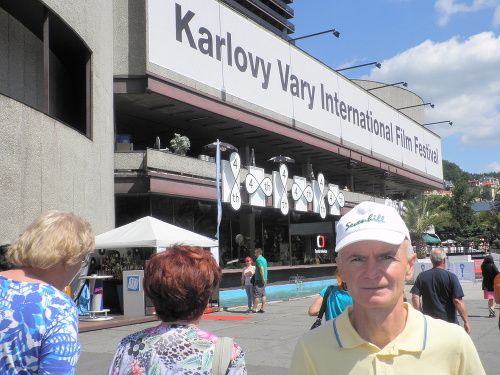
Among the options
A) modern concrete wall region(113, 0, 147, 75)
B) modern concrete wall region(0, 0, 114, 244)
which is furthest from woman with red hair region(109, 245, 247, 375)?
modern concrete wall region(113, 0, 147, 75)

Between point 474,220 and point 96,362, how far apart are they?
82.9 meters

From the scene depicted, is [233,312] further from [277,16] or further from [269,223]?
[277,16]

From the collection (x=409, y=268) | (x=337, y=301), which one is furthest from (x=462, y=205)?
(x=409, y=268)

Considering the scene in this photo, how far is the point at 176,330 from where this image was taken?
2.69 metres

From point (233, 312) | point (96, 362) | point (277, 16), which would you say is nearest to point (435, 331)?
point (96, 362)

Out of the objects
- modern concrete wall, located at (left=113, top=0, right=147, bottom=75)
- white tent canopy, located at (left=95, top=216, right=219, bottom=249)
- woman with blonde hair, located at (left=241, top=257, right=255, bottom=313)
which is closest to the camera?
white tent canopy, located at (left=95, top=216, right=219, bottom=249)

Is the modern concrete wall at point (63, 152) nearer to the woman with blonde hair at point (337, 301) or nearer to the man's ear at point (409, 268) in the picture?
the woman with blonde hair at point (337, 301)

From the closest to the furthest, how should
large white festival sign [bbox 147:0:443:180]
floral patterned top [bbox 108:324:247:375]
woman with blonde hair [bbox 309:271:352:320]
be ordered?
1. floral patterned top [bbox 108:324:247:375]
2. woman with blonde hair [bbox 309:271:352:320]
3. large white festival sign [bbox 147:0:443:180]

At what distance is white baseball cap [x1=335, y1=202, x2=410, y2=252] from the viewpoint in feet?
6.56

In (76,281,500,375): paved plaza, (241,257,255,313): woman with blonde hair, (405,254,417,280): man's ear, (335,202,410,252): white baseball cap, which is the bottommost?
(76,281,500,375): paved plaza

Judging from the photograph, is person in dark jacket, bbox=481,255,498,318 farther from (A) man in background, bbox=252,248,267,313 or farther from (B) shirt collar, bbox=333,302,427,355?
(B) shirt collar, bbox=333,302,427,355

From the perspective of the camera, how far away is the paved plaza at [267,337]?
30.1ft

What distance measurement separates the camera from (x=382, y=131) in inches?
1532

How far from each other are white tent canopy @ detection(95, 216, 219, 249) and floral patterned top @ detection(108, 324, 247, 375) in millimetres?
12298
